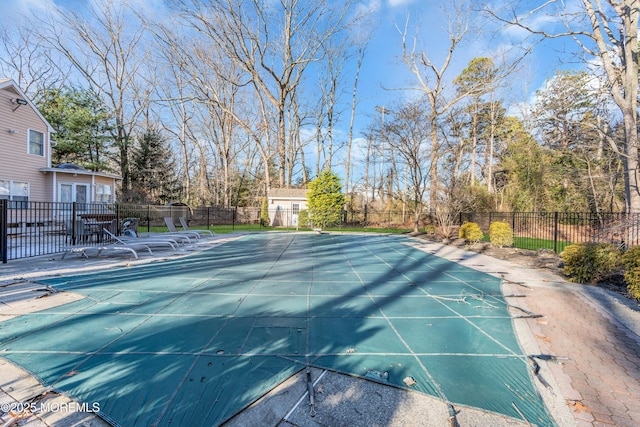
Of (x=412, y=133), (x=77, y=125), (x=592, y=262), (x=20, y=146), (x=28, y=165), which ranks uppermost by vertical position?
(x=77, y=125)

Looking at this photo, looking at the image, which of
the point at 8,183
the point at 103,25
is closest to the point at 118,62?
the point at 103,25

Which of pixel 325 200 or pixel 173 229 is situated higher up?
pixel 325 200

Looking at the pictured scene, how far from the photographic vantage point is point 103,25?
71.7 feet

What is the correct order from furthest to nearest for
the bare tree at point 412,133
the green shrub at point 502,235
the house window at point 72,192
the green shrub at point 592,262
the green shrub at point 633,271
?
the bare tree at point 412,133
the house window at point 72,192
the green shrub at point 502,235
the green shrub at point 592,262
the green shrub at point 633,271

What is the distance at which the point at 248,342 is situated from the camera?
2.78m

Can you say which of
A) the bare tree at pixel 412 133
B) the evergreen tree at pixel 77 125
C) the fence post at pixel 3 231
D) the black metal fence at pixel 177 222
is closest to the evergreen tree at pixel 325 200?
the black metal fence at pixel 177 222

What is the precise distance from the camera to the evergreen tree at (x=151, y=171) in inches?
947

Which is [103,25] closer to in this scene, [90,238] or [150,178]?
[150,178]

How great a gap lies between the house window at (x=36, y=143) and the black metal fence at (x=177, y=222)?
2.77 m

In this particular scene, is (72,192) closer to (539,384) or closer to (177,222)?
(177,222)

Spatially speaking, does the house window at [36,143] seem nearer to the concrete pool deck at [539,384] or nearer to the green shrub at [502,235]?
the concrete pool deck at [539,384]

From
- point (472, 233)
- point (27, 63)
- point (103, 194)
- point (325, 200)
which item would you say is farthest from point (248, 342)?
point (27, 63)

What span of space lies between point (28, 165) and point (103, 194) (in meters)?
3.63

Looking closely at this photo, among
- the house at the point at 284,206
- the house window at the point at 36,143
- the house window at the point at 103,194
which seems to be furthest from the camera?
the house at the point at 284,206
